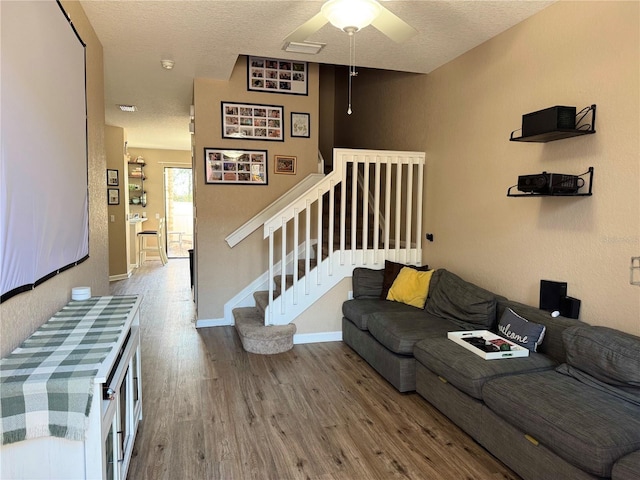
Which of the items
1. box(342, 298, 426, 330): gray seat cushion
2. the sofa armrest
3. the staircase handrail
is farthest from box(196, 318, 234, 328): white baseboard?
the sofa armrest

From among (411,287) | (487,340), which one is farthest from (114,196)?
(487,340)

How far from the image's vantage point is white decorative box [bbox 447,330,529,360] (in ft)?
8.23

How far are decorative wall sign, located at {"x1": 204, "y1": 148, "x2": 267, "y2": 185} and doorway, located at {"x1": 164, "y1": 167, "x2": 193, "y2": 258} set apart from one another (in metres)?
6.03

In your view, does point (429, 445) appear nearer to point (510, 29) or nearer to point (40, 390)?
point (40, 390)

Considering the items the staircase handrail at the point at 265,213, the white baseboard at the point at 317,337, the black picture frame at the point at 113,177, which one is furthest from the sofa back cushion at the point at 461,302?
the black picture frame at the point at 113,177

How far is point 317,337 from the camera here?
416cm

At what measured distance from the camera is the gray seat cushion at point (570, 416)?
1677 mm

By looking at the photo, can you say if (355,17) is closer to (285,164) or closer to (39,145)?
(39,145)

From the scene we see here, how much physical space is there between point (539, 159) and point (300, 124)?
2.70m

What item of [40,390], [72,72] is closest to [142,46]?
[72,72]

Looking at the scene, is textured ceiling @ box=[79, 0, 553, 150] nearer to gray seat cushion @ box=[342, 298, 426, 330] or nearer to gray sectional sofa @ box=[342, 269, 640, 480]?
gray sectional sofa @ box=[342, 269, 640, 480]

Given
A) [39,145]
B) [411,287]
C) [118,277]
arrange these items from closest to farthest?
[39,145]
[411,287]
[118,277]

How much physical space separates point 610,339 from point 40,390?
2.48m

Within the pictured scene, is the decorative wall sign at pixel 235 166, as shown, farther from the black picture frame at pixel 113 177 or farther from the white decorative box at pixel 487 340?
the black picture frame at pixel 113 177
